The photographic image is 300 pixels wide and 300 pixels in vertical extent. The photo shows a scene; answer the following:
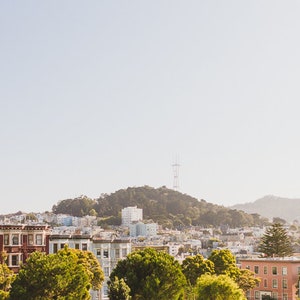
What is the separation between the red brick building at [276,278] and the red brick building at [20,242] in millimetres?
25646

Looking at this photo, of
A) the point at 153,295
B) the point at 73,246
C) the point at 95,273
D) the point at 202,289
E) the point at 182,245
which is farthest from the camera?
the point at 182,245

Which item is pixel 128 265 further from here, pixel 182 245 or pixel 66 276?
pixel 182 245

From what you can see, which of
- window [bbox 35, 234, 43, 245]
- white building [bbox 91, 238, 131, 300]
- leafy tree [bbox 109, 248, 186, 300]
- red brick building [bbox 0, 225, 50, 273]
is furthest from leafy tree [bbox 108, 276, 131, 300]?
white building [bbox 91, 238, 131, 300]

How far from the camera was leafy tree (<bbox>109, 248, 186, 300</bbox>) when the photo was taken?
4694 cm

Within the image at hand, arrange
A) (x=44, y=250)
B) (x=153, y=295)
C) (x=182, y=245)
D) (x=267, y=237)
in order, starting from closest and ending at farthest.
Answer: (x=153, y=295) < (x=44, y=250) < (x=267, y=237) < (x=182, y=245)

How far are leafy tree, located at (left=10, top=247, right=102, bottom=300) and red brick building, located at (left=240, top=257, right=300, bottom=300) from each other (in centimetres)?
3321

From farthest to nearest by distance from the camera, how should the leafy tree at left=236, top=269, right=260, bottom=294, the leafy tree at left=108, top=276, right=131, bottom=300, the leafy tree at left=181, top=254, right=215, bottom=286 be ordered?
the leafy tree at left=236, top=269, right=260, bottom=294 < the leafy tree at left=181, top=254, right=215, bottom=286 < the leafy tree at left=108, top=276, right=131, bottom=300

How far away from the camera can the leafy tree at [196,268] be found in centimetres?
5975

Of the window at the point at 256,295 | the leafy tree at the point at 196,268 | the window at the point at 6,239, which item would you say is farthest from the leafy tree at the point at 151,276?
the window at the point at 256,295

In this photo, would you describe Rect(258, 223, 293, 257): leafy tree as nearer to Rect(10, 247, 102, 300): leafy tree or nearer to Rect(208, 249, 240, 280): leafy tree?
Rect(208, 249, 240, 280): leafy tree

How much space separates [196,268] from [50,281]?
816 inches

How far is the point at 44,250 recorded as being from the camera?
63.1m

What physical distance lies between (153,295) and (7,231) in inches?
791

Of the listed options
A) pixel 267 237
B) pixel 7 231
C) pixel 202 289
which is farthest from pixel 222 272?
pixel 267 237
